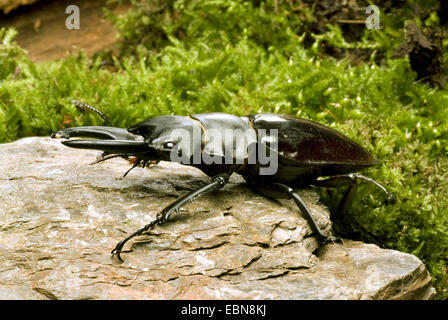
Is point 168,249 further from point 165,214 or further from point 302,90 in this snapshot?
point 302,90

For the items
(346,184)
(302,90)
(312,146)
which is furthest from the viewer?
(302,90)

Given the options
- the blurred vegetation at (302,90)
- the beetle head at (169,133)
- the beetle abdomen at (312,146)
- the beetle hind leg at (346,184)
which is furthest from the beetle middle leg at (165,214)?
the blurred vegetation at (302,90)

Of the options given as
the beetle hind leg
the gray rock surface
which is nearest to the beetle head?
the gray rock surface

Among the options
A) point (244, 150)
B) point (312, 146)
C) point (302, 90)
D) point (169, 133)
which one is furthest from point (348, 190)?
point (302, 90)

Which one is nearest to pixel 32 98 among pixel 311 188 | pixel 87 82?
pixel 87 82

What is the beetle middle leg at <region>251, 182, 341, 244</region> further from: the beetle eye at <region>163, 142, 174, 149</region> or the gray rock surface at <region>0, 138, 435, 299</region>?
the beetle eye at <region>163, 142, 174, 149</region>

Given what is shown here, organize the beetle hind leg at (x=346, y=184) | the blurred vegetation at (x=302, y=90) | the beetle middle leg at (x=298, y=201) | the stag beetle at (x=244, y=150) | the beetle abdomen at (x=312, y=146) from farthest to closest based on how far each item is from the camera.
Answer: the blurred vegetation at (x=302, y=90) → the beetle hind leg at (x=346, y=184) → the beetle abdomen at (x=312, y=146) → the beetle middle leg at (x=298, y=201) → the stag beetle at (x=244, y=150)

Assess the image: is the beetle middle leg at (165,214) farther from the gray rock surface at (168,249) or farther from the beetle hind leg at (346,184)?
the beetle hind leg at (346,184)
